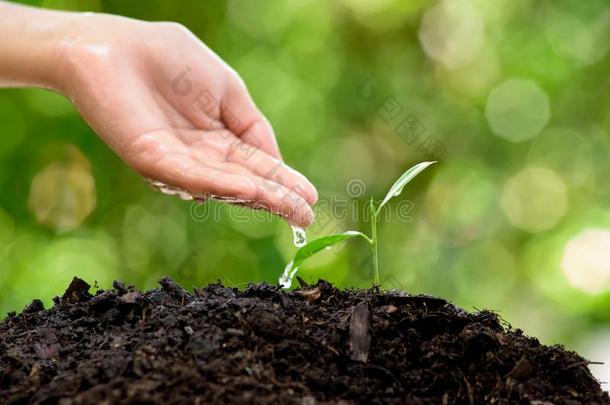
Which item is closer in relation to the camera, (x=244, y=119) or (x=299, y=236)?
(x=299, y=236)

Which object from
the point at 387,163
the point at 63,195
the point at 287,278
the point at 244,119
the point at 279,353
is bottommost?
the point at 279,353

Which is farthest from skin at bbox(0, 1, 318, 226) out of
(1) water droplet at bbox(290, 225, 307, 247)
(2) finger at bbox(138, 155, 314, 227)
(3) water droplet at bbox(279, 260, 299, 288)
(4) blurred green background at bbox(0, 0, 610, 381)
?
(4) blurred green background at bbox(0, 0, 610, 381)

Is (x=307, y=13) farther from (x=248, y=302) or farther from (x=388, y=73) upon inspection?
(x=248, y=302)

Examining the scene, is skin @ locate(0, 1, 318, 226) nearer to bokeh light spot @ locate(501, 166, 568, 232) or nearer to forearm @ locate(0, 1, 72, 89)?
forearm @ locate(0, 1, 72, 89)

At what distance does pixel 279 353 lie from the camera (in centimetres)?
126

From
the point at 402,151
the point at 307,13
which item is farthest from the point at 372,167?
the point at 307,13

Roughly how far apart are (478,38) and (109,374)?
360 centimetres

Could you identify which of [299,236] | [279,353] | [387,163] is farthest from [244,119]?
[387,163]

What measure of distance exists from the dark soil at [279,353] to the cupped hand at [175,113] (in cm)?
45

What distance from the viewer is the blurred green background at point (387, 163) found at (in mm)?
3779

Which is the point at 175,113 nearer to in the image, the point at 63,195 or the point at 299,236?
the point at 299,236

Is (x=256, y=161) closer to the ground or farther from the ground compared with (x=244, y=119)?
closer to the ground

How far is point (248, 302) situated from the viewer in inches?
55.1

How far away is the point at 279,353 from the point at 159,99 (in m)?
1.31
